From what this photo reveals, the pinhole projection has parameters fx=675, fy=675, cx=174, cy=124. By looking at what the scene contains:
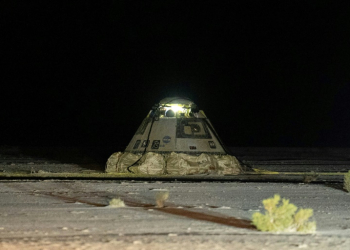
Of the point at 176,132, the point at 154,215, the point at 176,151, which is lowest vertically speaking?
the point at 154,215

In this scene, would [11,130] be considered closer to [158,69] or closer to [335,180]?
[158,69]

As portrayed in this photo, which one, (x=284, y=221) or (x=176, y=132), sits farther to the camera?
(x=176, y=132)

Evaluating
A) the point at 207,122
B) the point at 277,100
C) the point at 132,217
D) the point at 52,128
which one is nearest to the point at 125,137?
the point at 52,128

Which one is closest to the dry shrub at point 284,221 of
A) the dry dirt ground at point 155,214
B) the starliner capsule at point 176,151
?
the dry dirt ground at point 155,214

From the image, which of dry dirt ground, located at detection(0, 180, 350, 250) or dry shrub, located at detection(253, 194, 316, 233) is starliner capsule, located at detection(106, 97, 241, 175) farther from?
dry shrub, located at detection(253, 194, 316, 233)

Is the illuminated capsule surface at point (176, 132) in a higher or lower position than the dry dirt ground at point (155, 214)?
higher

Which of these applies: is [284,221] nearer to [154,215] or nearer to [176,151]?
[154,215]

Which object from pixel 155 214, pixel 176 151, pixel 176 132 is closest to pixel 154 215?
pixel 155 214

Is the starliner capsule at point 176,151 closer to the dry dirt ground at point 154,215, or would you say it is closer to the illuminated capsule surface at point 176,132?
the illuminated capsule surface at point 176,132

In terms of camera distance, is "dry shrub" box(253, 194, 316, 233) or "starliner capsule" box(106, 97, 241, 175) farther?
"starliner capsule" box(106, 97, 241, 175)

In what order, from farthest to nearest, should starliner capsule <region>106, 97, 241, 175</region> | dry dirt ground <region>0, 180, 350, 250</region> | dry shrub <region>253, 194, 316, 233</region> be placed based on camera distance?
starliner capsule <region>106, 97, 241, 175</region>, dry shrub <region>253, 194, 316, 233</region>, dry dirt ground <region>0, 180, 350, 250</region>

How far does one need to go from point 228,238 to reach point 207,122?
10037 millimetres

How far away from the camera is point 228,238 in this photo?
9.40 meters

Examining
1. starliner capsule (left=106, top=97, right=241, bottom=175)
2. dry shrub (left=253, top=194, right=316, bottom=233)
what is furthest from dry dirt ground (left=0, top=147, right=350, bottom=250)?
starliner capsule (left=106, top=97, right=241, bottom=175)
